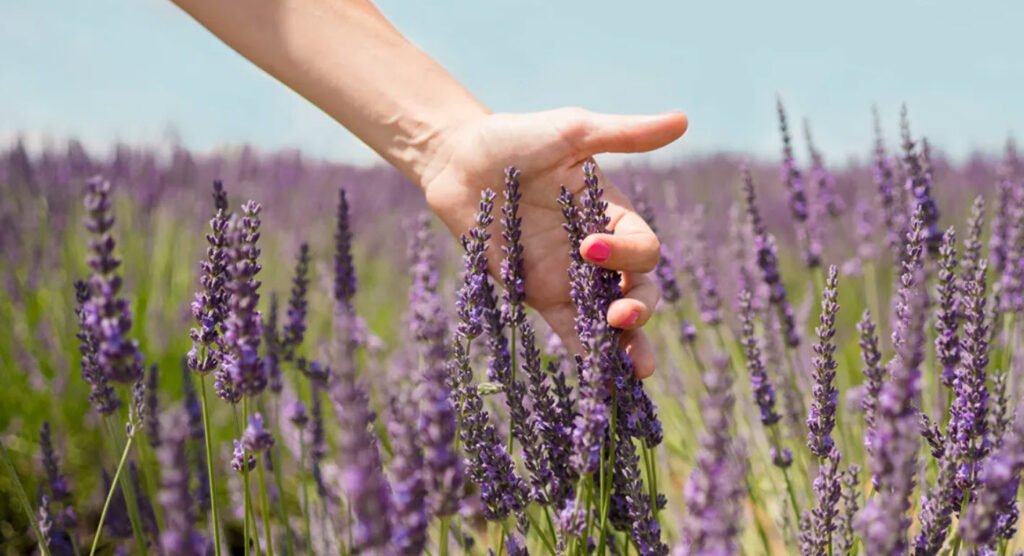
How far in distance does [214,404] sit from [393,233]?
3.35 metres

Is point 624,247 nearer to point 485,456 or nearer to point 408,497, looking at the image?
point 485,456

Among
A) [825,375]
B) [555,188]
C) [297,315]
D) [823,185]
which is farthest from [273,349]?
[823,185]

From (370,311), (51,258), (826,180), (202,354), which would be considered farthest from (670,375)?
(51,258)

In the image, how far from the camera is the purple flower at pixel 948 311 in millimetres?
1491

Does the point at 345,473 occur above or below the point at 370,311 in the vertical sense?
below

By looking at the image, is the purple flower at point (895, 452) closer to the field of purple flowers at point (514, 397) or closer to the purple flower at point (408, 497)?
the field of purple flowers at point (514, 397)

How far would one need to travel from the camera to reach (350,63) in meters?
2.14

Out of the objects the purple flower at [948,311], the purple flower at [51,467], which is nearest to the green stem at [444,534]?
the purple flower at [948,311]

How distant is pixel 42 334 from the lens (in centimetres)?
440

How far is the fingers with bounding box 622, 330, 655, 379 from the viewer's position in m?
1.79

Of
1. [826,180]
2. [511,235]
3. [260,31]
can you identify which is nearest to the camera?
[511,235]

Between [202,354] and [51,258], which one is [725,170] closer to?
[51,258]

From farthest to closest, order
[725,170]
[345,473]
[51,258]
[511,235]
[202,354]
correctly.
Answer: [725,170]
[51,258]
[511,235]
[202,354]
[345,473]

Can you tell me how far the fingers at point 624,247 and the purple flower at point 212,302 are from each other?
0.56 meters
